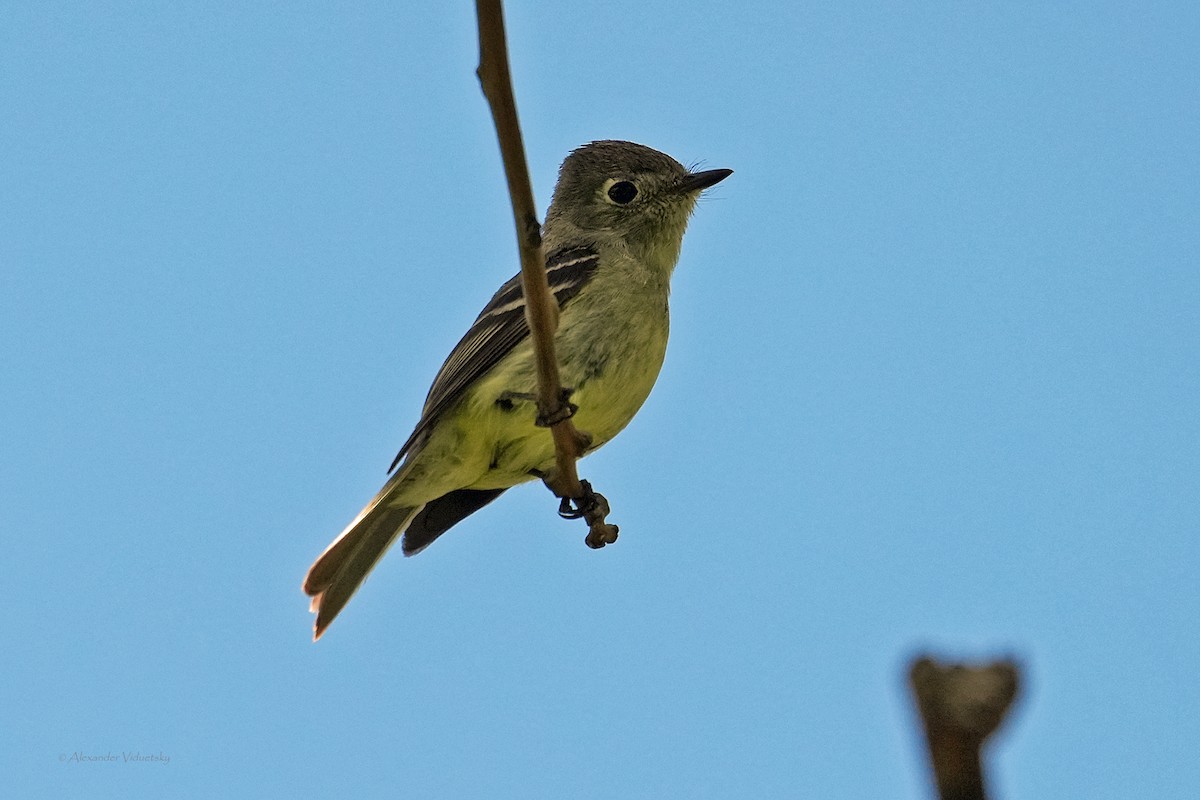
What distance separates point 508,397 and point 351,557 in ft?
4.28

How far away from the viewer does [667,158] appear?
7488mm

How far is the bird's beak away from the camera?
7.24 meters

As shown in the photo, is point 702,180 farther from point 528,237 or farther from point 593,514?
point 528,237

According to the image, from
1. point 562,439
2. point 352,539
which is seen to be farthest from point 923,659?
point 352,539

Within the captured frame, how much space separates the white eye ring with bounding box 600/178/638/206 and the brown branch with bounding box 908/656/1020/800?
6.46 metres

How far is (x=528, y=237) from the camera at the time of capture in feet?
9.34

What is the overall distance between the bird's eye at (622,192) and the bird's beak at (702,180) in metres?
0.29

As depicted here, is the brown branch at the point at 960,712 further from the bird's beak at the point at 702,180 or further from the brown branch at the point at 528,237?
the bird's beak at the point at 702,180

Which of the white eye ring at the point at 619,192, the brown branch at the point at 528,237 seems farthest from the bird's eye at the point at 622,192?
the brown branch at the point at 528,237

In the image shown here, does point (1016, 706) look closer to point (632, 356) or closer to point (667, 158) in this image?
point (632, 356)

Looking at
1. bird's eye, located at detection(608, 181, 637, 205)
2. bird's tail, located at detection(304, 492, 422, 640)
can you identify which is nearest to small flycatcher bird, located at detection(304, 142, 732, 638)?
bird's tail, located at detection(304, 492, 422, 640)

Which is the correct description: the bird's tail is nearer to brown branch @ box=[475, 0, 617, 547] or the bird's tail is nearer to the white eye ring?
brown branch @ box=[475, 0, 617, 547]

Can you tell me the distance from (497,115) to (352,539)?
4.30 meters

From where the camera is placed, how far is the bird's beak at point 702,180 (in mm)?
7242
